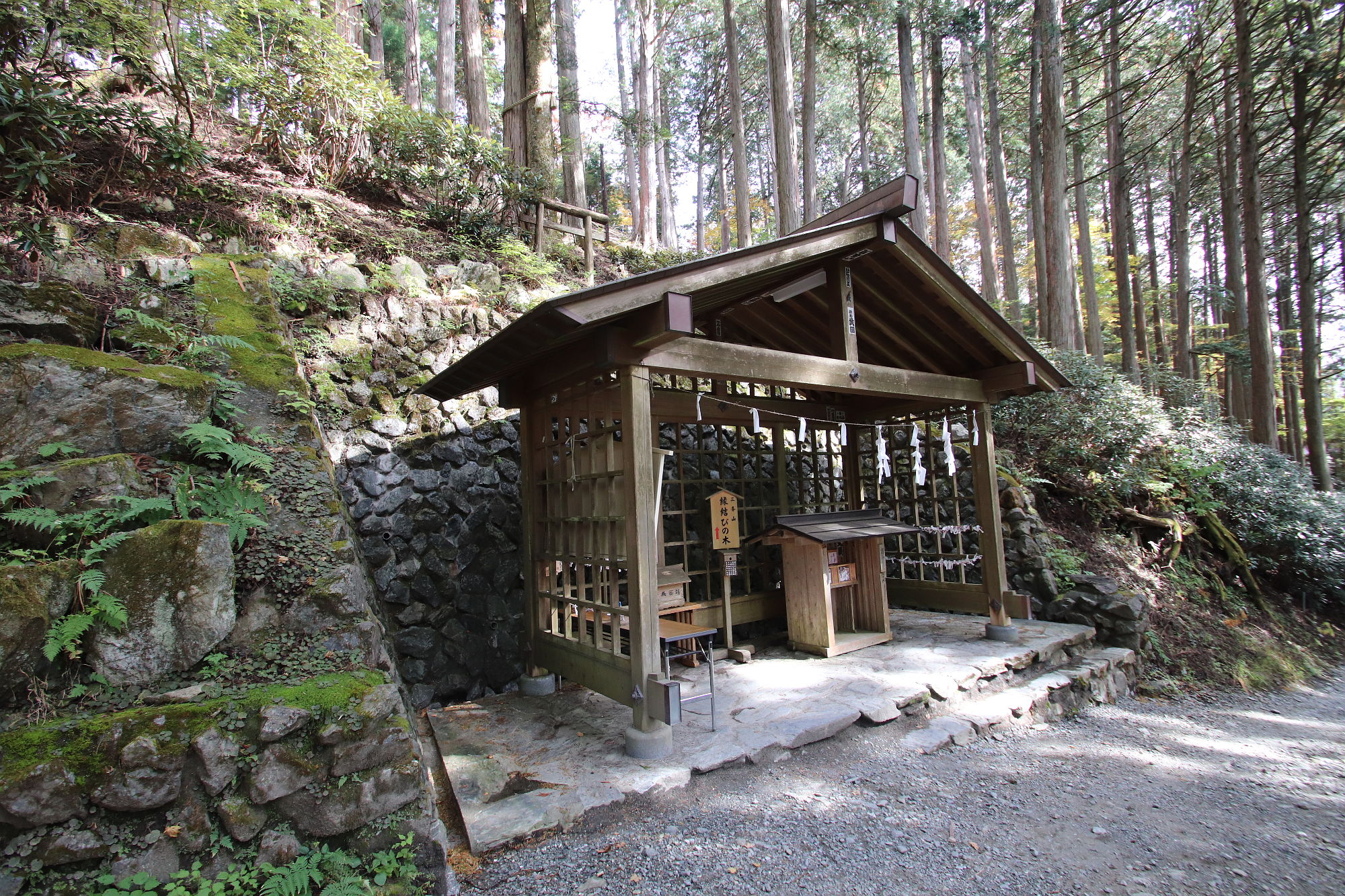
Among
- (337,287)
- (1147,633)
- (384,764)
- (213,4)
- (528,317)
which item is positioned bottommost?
(1147,633)

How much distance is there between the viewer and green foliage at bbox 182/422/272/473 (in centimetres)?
378

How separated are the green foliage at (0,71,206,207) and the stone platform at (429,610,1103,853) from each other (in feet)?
19.0

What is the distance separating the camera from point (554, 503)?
5.68 meters

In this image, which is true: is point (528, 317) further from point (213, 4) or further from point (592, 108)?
point (592, 108)

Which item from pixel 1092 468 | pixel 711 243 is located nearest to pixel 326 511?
pixel 1092 468

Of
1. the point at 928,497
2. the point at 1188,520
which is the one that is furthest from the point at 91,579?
the point at 1188,520

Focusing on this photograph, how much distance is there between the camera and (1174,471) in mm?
9711

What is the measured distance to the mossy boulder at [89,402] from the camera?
3568 millimetres

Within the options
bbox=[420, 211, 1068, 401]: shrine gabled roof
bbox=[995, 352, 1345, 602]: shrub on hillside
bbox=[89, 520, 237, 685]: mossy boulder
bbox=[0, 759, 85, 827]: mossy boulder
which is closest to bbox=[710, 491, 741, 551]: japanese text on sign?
bbox=[420, 211, 1068, 401]: shrine gabled roof

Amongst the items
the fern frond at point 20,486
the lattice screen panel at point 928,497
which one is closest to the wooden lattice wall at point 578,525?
the fern frond at point 20,486

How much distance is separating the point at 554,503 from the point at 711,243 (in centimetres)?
2476

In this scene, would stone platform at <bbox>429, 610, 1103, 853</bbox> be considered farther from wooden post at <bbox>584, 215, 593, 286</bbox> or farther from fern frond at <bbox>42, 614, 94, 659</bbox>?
wooden post at <bbox>584, 215, 593, 286</bbox>

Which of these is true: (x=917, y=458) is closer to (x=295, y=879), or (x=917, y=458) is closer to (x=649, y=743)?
(x=649, y=743)

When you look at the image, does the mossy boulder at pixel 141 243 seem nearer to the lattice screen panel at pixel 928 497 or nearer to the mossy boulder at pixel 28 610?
the mossy boulder at pixel 28 610
